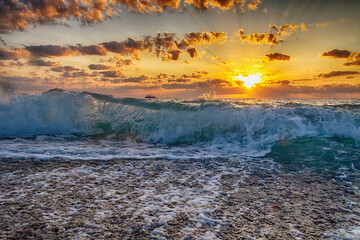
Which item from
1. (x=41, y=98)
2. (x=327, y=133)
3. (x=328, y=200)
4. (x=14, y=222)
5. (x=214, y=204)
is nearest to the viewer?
(x=14, y=222)

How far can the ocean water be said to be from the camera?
246 inches

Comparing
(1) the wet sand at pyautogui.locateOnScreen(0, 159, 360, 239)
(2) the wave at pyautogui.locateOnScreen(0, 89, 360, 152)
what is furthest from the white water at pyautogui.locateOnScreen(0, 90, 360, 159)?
(1) the wet sand at pyautogui.locateOnScreen(0, 159, 360, 239)

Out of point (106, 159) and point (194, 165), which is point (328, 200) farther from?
point (106, 159)

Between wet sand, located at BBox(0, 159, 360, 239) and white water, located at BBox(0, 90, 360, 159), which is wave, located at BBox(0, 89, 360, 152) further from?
wet sand, located at BBox(0, 159, 360, 239)

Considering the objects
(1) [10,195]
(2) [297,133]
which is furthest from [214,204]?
(2) [297,133]

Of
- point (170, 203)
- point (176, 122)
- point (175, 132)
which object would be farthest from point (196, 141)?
point (170, 203)

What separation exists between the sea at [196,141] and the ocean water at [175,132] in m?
0.03

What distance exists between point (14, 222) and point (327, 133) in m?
8.29

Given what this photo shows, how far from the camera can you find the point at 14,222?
8.25ft

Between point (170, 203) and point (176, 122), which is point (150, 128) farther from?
point (170, 203)

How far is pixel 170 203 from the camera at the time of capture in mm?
3176

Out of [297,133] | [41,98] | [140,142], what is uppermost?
[41,98]

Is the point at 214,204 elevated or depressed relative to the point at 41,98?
depressed

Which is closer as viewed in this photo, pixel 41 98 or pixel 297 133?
pixel 297 133
